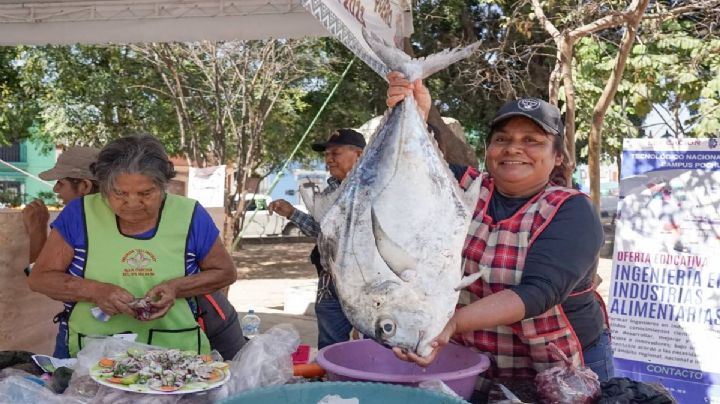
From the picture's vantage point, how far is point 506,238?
1.84 meters

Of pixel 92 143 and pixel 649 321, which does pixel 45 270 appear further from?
pixel 92 143

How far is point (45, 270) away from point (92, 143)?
13.4 metres

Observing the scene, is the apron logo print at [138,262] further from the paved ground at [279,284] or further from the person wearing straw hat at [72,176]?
the paved ground at [279,284]

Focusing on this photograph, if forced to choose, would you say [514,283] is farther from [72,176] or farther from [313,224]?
[72,176]

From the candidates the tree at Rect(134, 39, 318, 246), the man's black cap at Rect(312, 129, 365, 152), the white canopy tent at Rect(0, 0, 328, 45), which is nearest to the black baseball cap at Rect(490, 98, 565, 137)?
the man's black cap at Rect(312, 129, 365, 152)

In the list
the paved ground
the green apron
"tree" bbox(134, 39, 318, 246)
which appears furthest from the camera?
"tree" bbox(134, 39, 318, 246)

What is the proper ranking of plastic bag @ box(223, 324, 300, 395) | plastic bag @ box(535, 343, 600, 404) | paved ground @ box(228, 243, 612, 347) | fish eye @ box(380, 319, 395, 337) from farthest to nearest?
paved ground @ box(228, 243, 612, 347)
plastic bag @ box(223, 324, 300, 395)
plastic bag @ box(535, 343, 600, 404)
fish eye @ box(380, 319, 395, 337)

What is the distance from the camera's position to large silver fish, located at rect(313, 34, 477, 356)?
139 centimetres

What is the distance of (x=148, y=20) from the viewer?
5.89 m

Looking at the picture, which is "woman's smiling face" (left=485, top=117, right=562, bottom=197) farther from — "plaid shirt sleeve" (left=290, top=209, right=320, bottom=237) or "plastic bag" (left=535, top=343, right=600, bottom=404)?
"plaid shirt sleeve" (left=290, top=209, right=320, bottom=237)

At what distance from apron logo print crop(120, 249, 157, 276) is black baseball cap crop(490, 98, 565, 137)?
4.21 ft

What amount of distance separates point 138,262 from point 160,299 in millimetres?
165

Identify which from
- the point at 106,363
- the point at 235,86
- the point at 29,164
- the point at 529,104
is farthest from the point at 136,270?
the point at 29,164

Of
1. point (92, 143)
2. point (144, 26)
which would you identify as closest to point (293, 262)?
point (92, 143)
